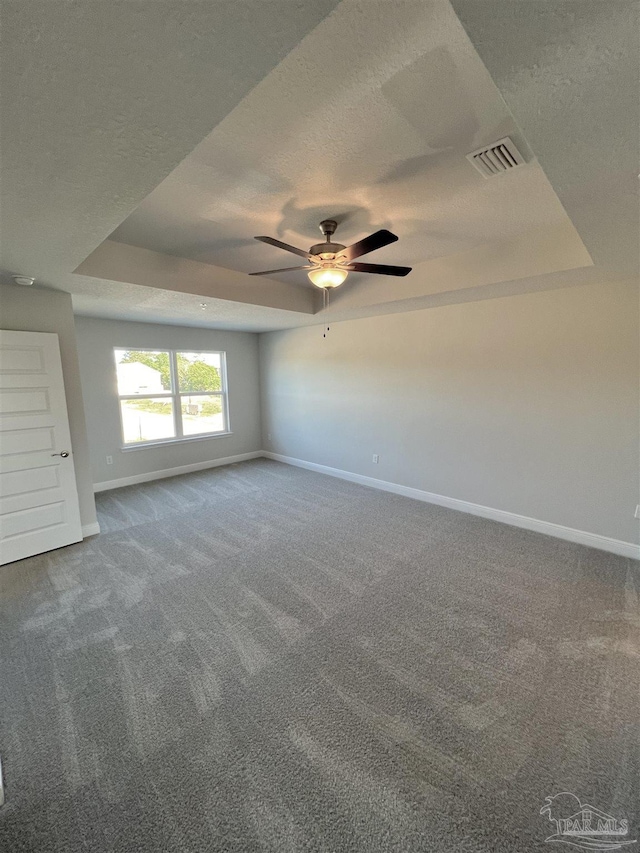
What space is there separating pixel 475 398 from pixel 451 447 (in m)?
0.64

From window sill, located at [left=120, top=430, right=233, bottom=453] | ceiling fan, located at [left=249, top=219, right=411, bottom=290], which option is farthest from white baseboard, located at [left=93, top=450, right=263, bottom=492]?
ceiling fan, located at [left=249, top=219, right=411, bottom=290]

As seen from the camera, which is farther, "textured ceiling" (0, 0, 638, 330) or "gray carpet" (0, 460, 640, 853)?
"gray carpet" (0, 460, 640, 853)

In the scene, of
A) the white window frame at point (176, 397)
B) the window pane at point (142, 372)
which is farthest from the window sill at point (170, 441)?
the window pane at point (142, 372)

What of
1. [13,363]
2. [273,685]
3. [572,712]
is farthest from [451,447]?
[13,363]

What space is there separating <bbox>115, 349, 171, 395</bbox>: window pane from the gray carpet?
2.54 m

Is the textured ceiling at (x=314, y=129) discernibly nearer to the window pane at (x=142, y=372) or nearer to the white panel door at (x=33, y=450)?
the white panel door at (x=33, y=450)

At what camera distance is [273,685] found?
1.83 metres

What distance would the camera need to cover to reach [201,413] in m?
5.90

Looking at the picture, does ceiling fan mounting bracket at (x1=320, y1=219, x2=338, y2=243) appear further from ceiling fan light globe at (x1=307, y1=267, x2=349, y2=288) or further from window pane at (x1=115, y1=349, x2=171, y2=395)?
window pane at (x1=115, y1=349, x2=171, y2=395)

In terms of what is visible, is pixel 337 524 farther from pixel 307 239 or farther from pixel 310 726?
pixel 307 239

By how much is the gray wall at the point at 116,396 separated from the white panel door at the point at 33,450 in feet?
5.43

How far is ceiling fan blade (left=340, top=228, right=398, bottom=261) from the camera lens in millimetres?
1897

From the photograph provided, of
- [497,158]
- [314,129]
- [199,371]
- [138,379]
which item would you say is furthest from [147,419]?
[497,158]

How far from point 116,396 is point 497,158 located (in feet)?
16.5
